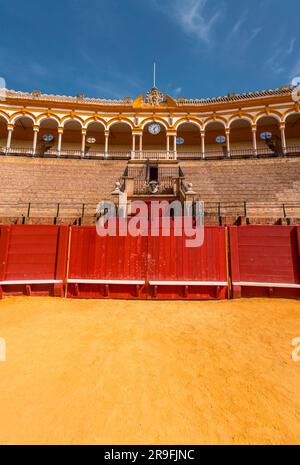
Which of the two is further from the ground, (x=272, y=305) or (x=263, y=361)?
(x=272, y=305)

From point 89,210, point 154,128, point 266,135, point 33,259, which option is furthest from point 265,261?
point 266,135

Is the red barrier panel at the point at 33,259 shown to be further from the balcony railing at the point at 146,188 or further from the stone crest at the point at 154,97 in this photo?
the stone crest at the point at 154,97

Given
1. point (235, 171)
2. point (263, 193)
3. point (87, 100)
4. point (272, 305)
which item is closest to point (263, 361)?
point (272, 305)

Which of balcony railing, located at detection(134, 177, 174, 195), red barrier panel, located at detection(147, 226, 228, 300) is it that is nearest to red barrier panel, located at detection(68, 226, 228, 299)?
red barrier panel, located at detection(147, 226, 228, 300)

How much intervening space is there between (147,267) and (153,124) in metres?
24.3

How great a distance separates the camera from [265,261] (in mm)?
8023

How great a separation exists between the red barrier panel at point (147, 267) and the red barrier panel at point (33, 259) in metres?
0.41

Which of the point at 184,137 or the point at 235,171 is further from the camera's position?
the point at 184,137

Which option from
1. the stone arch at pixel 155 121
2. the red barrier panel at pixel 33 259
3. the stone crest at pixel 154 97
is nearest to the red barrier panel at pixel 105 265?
the red barrier panel at pixel 33 259

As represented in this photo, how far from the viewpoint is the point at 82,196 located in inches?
606

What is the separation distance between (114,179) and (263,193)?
11.0m

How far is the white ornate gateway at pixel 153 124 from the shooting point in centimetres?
2617

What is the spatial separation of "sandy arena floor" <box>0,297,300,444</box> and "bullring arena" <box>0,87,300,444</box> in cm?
2
